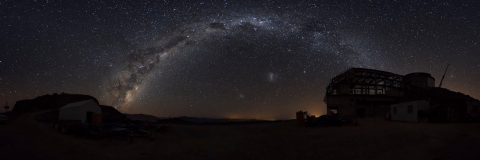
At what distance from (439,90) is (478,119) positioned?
21640 millimetres

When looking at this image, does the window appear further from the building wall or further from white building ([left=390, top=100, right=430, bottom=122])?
the building wall

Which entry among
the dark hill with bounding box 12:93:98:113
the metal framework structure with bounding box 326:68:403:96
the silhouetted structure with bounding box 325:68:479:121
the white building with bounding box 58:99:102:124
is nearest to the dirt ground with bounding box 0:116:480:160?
the white building with bounding box 58:99:102:124

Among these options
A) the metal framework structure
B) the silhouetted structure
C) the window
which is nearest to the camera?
the window

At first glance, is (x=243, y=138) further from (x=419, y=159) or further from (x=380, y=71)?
(x=380, y=71)

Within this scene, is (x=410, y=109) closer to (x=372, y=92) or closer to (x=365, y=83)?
(x=365, y=83)

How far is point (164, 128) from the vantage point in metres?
34.8

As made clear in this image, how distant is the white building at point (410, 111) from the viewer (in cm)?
3552

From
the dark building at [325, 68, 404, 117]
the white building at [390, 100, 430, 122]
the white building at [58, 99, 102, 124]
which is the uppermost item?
the dark building at [325, 68, 404, 117]

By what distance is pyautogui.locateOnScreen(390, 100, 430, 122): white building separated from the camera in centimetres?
3552

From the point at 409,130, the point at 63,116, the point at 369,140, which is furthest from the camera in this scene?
the point at 63,116

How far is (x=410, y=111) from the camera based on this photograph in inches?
1464

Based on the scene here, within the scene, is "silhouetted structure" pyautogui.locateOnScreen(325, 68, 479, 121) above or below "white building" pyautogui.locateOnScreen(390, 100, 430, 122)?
above

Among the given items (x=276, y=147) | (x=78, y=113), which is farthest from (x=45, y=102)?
(x=276, y=147)

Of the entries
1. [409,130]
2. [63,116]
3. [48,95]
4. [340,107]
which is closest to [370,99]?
[340,107]
